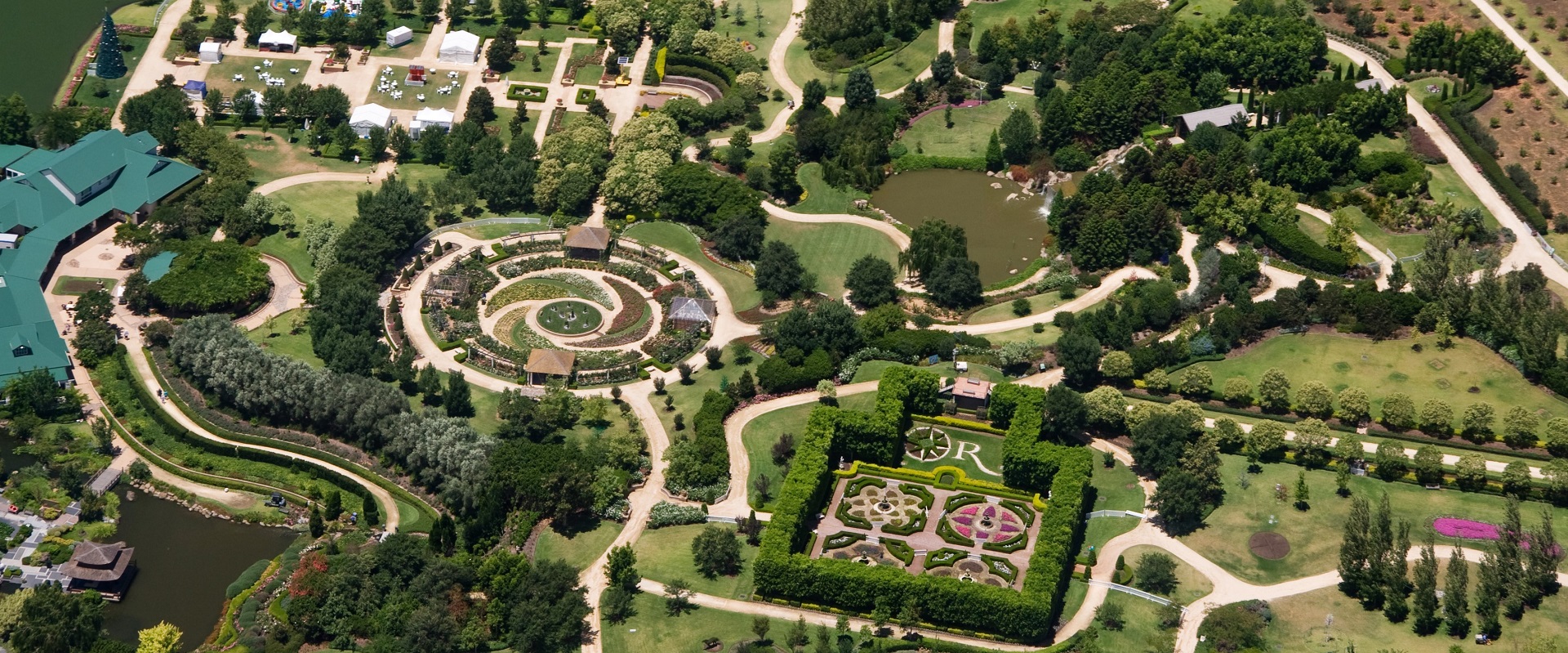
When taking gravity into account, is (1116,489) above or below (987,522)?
above

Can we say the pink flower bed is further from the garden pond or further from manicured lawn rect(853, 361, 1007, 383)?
the garden pond

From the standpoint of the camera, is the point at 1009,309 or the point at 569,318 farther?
the point at 569,318

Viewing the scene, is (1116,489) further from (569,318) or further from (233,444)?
(233,444)

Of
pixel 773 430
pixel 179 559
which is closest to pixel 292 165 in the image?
pixel 179 559

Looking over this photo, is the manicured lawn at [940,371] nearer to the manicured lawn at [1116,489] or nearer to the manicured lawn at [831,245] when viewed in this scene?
the manicured lawn at [1116,489]

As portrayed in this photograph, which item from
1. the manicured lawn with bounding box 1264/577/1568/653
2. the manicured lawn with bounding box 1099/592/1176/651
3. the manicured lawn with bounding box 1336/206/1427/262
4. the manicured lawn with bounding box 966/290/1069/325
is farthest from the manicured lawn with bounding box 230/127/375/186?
the manicured lawn with bounding box 1264/577/1568/653

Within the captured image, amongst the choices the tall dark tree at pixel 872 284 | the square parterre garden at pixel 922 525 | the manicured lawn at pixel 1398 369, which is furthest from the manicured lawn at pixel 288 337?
the manicured lawn at pixel 1398 369
